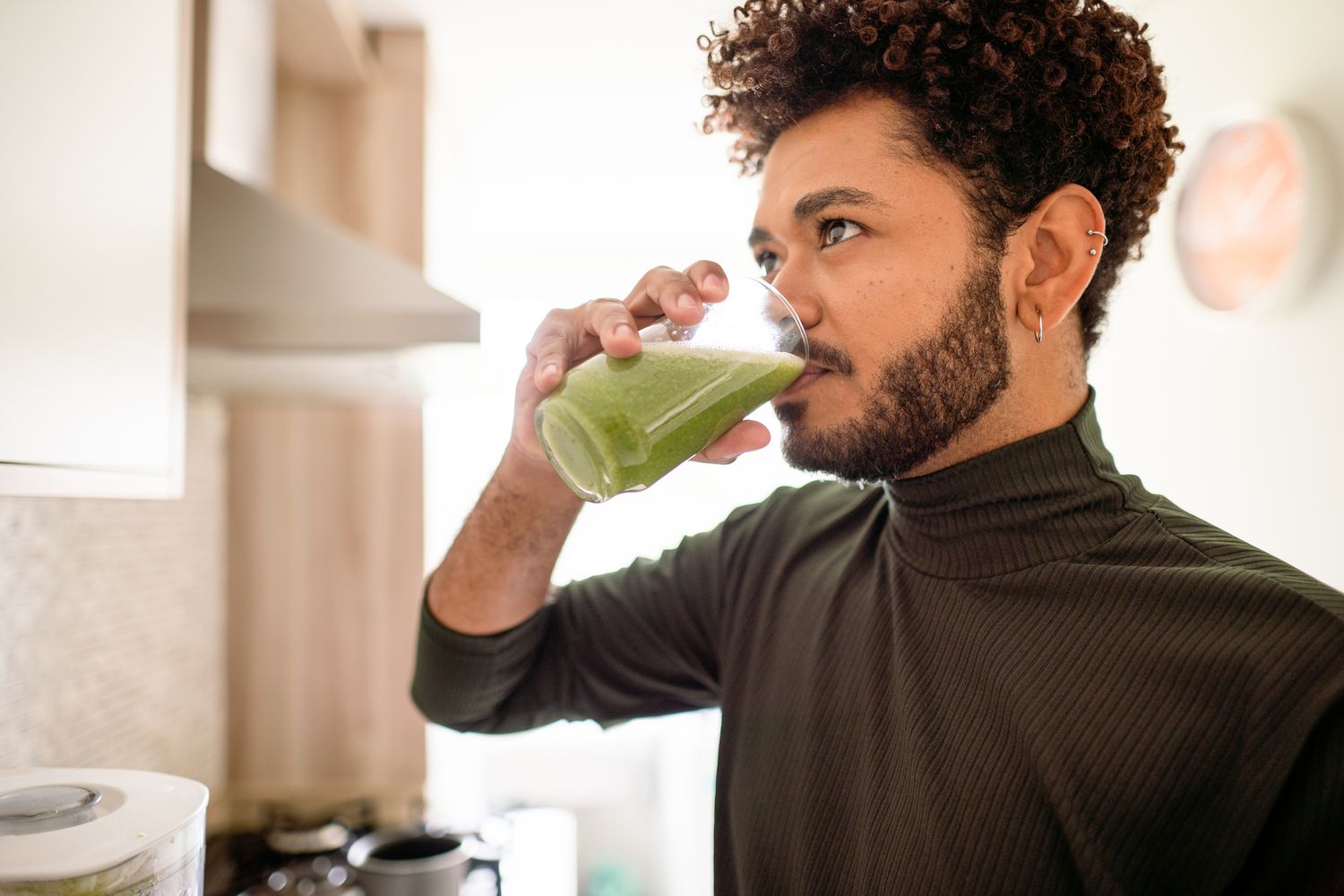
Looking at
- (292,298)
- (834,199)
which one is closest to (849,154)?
(834,199)

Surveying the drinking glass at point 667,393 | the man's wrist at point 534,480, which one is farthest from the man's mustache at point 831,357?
the man's wrist at point 534,480

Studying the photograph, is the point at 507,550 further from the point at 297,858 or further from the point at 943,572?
the point at 297,858

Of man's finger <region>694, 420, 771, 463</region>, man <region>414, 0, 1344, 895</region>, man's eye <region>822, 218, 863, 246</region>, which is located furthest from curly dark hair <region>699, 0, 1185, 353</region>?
man's finger <region>694, 420, 771, 463</region>

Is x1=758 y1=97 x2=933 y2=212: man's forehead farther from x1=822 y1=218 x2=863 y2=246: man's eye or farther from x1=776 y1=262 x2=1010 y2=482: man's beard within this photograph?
x1=776 y1=262 x2=1010 y2=482: man's beard

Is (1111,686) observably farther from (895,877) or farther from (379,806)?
(379,806)

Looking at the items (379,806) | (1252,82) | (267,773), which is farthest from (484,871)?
(1252,82)

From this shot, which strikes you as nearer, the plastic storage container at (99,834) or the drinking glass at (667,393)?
the plastic storage container at (99,834)

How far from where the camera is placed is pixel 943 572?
97 cm

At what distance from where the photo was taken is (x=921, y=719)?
896 mm

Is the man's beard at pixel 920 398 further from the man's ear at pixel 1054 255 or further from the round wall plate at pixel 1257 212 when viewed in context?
the round wall plate at pixel 1257 212

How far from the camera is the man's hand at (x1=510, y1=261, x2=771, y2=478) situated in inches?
31.8

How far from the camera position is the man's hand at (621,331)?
0.81 m

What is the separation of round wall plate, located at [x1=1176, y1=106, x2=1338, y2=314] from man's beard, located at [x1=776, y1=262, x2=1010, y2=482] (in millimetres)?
889

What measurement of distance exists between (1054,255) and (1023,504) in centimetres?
31
